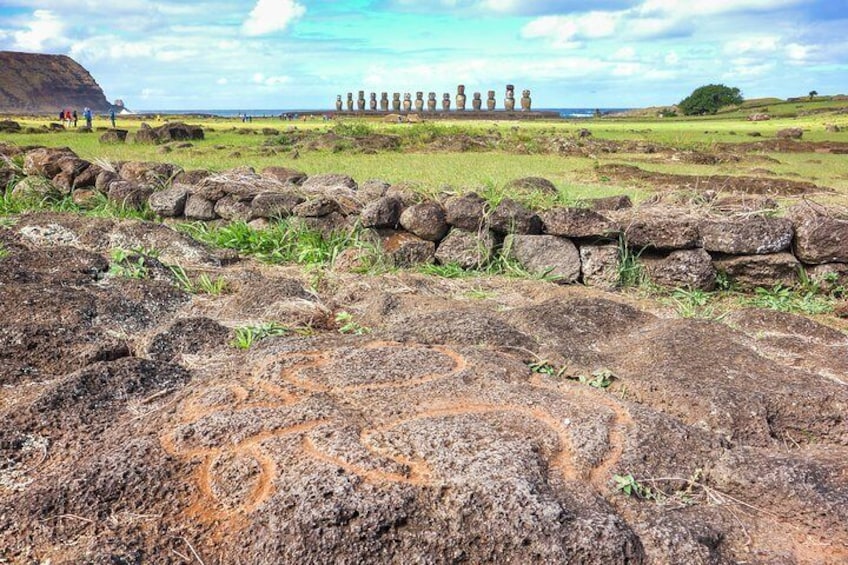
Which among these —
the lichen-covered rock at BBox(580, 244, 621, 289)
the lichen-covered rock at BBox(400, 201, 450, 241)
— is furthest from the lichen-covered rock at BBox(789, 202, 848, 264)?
the lichen-covered rock at BBox(400, 201, 450, 241)

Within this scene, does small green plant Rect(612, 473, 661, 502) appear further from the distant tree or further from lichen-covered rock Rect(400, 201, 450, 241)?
the distant tree

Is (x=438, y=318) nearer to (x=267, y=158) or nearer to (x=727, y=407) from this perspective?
(x=727, y=407)

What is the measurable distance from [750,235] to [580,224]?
131cm

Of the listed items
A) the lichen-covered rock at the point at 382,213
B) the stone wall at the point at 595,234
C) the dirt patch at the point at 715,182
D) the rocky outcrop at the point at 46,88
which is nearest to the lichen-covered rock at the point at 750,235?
the stone wall at the point at 595,234

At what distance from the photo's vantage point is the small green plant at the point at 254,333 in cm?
412

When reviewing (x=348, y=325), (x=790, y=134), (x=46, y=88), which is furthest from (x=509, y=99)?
(x=46, y=88)

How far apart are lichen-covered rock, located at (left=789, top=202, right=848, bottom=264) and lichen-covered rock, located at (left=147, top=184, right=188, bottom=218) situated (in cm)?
570

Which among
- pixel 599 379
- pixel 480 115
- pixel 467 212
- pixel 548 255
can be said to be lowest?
pixel 599 379

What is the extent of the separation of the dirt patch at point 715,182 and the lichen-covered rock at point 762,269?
502cm

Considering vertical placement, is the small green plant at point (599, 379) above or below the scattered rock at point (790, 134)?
below

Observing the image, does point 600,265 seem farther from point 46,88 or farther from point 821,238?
point 46,88

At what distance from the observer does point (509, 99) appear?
49.3 meters

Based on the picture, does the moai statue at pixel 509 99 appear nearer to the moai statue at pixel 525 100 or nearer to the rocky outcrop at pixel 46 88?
the moai statue at pixel 525 100

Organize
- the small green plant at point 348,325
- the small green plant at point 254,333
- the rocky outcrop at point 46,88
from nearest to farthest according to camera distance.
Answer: the small green plant at point 254,333
the small green plant at point 348,325
the rocky outcrop at point 46,88
